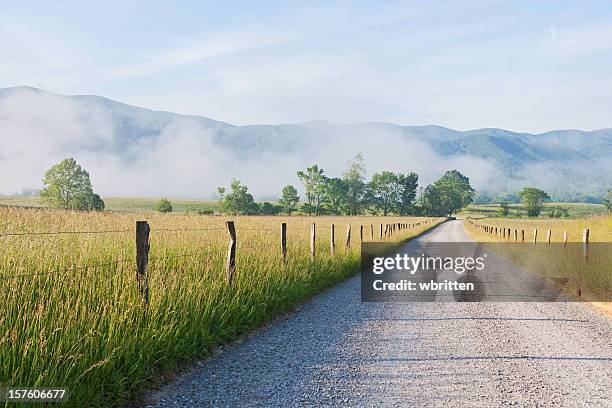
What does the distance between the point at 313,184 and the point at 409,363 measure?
12503cm

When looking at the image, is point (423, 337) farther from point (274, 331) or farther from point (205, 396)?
point (205, 396)

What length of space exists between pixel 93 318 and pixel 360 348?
3674 millimetres

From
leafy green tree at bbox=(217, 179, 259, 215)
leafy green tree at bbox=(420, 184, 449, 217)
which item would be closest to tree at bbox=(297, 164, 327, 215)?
leafy green tree at bbox=(217, 179, 259, 215)

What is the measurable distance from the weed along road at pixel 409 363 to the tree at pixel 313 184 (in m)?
120

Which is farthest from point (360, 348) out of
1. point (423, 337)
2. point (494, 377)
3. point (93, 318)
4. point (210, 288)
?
point (93, 318)

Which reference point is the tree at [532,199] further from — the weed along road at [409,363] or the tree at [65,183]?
the weed along road at [409,363]

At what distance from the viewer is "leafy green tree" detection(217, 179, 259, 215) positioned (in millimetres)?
110519

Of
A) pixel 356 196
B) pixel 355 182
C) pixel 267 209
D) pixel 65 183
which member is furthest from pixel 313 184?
pixel 65 183

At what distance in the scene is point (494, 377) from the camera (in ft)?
21.6

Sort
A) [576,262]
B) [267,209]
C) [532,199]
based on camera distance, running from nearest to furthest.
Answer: [576,262] → [267,209] → [532,199]

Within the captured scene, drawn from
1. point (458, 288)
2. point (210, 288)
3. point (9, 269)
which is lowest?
point (458, 288)

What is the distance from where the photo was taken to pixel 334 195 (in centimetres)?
13425

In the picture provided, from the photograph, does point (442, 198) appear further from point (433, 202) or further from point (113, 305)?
point (113, 305)

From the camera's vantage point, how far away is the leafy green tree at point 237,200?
110519 millimetres
